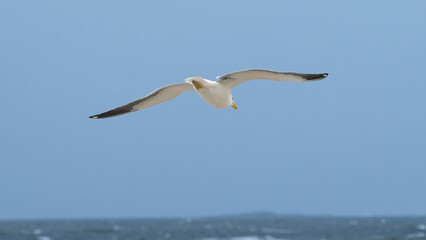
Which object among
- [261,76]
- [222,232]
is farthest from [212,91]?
[222,232]

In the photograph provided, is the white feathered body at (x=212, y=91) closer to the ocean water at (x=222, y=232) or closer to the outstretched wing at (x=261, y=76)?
the outstretched wing at (x=261, y=76)

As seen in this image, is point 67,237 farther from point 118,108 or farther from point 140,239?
point 118,108

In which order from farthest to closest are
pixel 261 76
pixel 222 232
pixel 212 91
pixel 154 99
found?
pixel 222 232 → pixel 154 99 → pixel 261 76 → pixel 212 91

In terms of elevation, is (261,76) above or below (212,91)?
above

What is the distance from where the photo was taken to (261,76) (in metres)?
6.74

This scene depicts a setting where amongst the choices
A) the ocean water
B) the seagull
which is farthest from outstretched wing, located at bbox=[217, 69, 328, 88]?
the ocean water

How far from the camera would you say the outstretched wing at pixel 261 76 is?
662 cm

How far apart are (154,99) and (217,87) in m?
1.16

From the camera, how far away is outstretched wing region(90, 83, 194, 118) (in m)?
7.18

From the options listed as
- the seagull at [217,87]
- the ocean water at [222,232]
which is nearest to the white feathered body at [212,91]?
the seagull at [217,87]

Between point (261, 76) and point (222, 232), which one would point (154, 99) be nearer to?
point (261, 76)

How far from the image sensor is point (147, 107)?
25.1ft

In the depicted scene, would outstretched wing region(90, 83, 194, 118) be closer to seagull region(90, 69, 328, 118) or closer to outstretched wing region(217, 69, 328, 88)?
seagull region(90, 69, 328, 118)

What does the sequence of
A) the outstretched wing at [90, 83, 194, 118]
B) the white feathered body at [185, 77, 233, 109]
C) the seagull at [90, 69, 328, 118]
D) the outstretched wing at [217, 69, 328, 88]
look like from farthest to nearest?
the outstretched wing at [90, 83, 194, 118], the outstretched wing at [217, 69, 328, 88], the seagull at [90, 69, 328, 118], the white feathered body at [185, 77, 233, 109]
